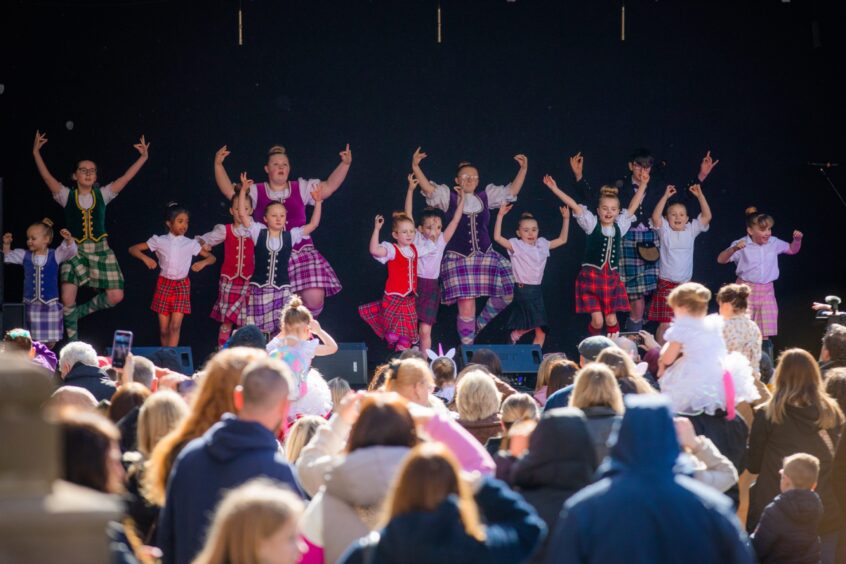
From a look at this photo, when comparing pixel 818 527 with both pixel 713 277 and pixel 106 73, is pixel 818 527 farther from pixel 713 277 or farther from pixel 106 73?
pixel 106 73

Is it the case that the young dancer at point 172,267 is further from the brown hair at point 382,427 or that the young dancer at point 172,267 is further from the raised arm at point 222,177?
the brown hair at point 382,427

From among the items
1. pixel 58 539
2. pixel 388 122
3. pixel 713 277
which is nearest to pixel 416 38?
pixel 388 122

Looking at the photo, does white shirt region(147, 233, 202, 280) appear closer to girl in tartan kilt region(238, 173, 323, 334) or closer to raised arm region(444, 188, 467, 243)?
girl in tartan kilt region(238, 173, 323, 334)

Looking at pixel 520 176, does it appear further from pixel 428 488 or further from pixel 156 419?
pixel 428 488

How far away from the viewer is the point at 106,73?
1093 cm

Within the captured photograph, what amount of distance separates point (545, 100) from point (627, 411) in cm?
929

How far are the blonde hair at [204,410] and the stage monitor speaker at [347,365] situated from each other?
6721 mm

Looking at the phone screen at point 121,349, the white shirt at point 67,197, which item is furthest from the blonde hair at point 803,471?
the white shirt at point 67,197

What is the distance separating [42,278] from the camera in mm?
10047

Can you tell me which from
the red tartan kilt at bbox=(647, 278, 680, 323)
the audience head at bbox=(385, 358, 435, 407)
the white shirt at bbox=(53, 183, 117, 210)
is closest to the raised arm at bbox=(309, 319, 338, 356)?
the audience head at bbox=(385, 358, 435, 407)

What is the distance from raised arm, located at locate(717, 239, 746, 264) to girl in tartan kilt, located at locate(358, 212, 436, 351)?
3.07 meters

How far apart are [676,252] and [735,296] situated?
17.5 feet

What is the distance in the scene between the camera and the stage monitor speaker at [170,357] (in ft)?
27.5

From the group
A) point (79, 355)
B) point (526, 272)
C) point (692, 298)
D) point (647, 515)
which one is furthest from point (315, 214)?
point (647, 515)
